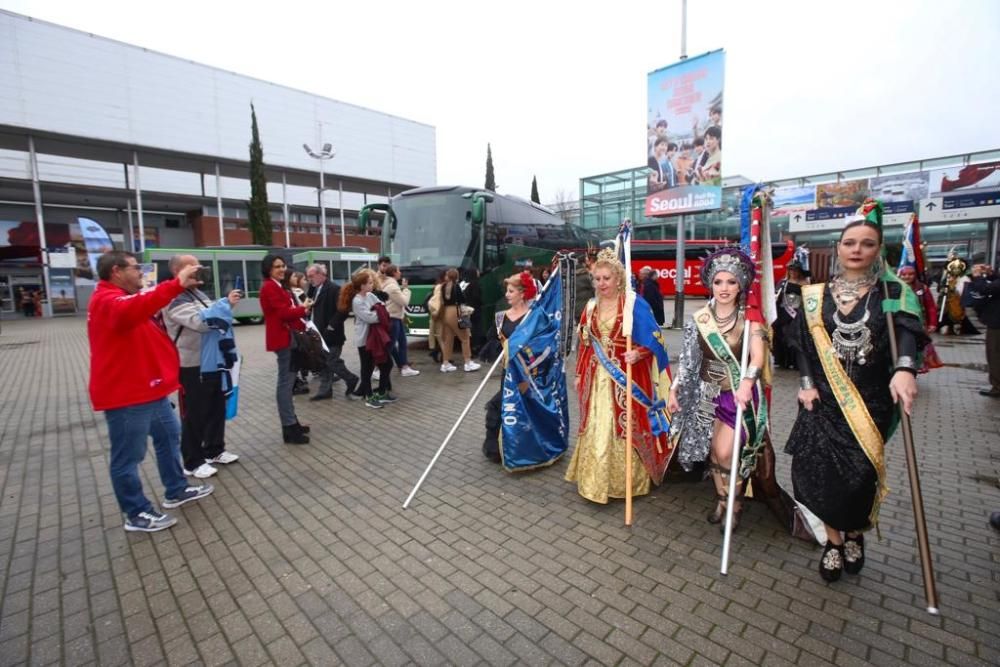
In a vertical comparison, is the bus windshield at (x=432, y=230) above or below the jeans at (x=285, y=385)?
above

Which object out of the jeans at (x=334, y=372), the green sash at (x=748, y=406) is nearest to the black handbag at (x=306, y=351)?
the jeans at (x=334, y=372)

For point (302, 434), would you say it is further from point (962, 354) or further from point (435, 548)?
point (962, 354)

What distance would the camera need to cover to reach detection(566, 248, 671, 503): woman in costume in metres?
3.72

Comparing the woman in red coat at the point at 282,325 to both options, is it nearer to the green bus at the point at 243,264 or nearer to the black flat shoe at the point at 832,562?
the black flat shoe at the point at 832,562

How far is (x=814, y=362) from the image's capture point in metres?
2.77

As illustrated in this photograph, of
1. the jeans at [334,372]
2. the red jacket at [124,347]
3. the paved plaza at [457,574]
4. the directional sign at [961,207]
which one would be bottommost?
the paved plaza at [457,574]

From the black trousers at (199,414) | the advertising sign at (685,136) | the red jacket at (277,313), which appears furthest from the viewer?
the advertising sign at (685,136)

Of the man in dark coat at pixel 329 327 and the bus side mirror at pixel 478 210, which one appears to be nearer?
the man in dark coat at pixel 329 327

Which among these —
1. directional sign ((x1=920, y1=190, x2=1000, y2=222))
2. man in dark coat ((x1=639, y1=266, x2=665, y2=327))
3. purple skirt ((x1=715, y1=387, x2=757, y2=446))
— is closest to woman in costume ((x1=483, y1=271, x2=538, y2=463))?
purple skirt ((x1=715, y1=387, x2=757, y2=446))

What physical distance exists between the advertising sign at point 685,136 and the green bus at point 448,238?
484 centimetres

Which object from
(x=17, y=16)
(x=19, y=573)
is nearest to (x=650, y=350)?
(x=19, y=573)

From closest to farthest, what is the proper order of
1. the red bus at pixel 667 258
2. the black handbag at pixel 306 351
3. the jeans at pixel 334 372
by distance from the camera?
the black handbag at pixel 306 351, the jeans at pixel 334 372, the red bus at pixel 667 258

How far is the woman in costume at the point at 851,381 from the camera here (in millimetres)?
2561

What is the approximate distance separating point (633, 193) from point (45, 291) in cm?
3282
